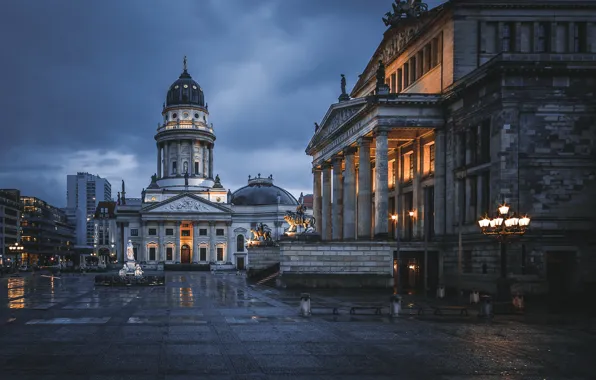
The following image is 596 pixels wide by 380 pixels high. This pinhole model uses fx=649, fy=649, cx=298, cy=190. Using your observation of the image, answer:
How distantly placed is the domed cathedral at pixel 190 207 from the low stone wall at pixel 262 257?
65.2m

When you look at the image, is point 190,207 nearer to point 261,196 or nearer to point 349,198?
point 261,196

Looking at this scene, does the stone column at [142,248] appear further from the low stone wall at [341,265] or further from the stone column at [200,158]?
the low stone wall at [341,265]

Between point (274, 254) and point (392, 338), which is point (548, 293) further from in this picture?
point (274, 254)

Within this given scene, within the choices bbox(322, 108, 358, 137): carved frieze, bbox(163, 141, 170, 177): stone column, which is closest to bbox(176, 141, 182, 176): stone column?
bbox(163, 141, 170, 177): stone column

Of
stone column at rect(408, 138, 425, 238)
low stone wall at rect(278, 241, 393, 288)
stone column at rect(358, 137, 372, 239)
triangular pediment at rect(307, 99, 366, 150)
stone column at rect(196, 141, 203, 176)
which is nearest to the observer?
low stone wall at rect(278, 241, 393, 288)

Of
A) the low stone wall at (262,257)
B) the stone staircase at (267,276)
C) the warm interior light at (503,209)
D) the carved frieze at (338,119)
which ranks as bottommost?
the stone staircase at (267,276)

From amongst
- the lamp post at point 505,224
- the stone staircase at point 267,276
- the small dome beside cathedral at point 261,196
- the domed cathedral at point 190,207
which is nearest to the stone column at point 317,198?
the stone staircase at point 267,276

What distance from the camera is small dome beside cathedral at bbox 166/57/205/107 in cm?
15925

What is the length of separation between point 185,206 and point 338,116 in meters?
88.8

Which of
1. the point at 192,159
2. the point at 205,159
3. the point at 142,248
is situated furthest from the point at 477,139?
the point at 205,159

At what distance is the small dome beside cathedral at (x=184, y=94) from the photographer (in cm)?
15925

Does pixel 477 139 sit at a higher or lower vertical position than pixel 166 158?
lower

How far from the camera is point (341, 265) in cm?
5188

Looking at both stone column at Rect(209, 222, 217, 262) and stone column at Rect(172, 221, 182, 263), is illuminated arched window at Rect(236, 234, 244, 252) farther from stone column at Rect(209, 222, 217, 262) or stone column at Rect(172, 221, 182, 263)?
stone column at Rect(172, 221, 182, 263)
